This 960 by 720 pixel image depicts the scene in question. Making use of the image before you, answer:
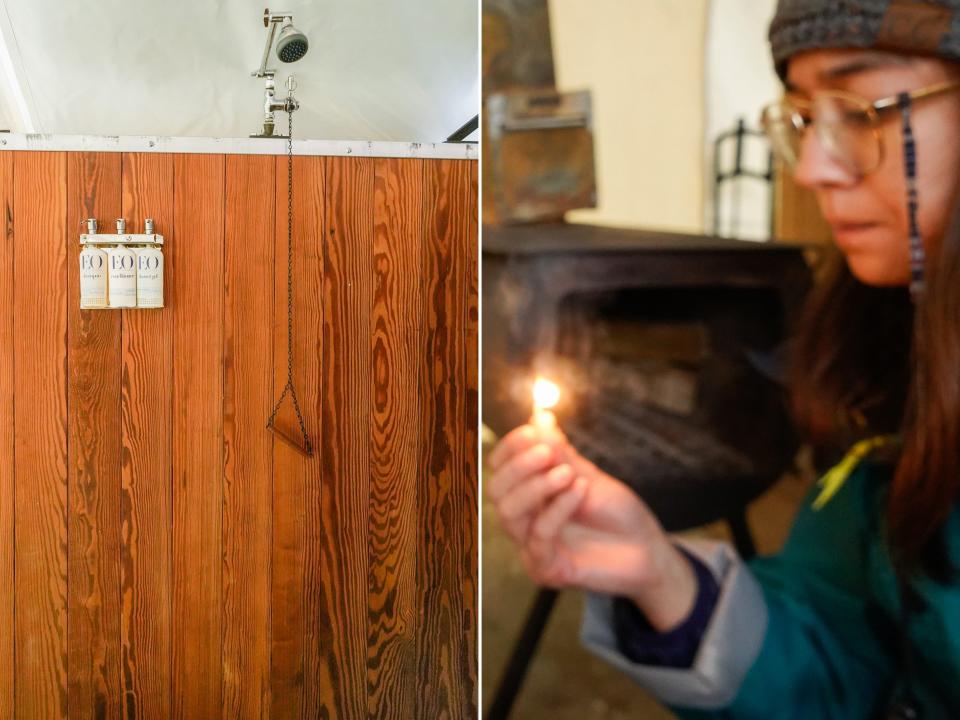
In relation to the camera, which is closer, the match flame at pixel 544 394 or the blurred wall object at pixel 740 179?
the blurred wall object at pixel 740 179

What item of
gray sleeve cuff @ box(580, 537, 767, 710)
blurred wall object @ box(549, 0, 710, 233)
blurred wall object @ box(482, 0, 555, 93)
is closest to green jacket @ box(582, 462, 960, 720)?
gray sleeve cuff @ box(580, 537, 767, 710)

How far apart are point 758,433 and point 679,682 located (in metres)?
0.18

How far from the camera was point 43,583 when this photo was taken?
61.5 inches

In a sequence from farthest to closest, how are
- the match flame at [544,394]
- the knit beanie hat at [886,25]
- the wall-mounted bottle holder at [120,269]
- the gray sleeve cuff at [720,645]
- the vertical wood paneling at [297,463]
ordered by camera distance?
the vertical wood paneling at [297,463] → the wall-mounted bottle holder at [120,269] → the match flame at [544,394] → the gray sleeve cuff at [720,645] → the knit beanie hat at [886,25]

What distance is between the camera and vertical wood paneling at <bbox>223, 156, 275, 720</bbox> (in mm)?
1573

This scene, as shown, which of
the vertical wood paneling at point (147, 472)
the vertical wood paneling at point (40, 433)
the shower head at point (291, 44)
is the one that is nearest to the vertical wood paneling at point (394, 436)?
the shower head at point (291, 44)

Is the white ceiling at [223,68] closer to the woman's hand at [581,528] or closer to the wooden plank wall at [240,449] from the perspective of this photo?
the wooden plank wall at [240,449]

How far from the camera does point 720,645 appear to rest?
48 cm

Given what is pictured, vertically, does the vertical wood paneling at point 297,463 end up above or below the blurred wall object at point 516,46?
below

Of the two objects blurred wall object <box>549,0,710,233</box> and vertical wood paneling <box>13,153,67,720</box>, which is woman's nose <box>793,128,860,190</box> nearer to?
blurred wall object <box>549,0,710,233</box>

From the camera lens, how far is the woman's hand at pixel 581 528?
508mm

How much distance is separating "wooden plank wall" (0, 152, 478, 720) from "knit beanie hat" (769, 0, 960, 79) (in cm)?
123

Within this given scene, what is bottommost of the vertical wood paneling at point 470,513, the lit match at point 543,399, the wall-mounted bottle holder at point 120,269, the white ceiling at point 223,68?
the vertical wood paneling at point 470,513

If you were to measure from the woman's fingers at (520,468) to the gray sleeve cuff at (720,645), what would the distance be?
12 cm
